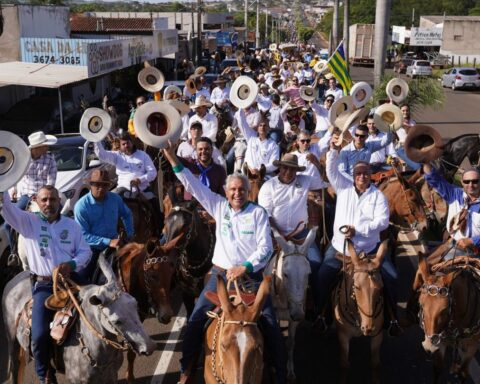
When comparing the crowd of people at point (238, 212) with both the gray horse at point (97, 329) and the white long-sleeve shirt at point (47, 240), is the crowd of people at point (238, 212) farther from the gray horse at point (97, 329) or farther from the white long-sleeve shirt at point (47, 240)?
the gray horse at point (97, 329)

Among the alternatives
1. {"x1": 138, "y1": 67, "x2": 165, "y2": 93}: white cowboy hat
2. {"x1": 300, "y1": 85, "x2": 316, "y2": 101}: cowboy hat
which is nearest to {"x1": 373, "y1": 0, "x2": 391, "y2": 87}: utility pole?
{"x1": 300, "y1": 85, "x2": 316, "y2": 101}: cowboy hat

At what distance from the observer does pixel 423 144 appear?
7.51 metres

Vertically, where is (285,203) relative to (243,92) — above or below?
below

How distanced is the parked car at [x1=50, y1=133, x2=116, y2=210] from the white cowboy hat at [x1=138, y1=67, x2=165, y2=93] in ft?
7.34

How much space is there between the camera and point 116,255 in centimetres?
656

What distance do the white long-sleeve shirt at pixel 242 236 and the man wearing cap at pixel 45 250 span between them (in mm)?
1264

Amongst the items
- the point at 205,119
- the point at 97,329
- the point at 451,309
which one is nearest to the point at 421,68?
the point at 205,119

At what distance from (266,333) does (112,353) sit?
4.58ft

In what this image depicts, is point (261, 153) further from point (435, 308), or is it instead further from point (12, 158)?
point (12, 158)

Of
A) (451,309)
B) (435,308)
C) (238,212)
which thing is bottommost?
(451,309)

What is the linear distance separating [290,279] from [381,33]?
1477cm

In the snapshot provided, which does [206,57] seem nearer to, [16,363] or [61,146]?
[61,146]

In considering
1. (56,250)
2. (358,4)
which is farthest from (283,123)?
(358,4)

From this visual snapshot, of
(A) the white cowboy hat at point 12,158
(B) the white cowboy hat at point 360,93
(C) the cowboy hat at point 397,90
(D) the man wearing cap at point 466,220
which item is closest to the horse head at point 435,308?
(D) the man wearing cap at point 466,220
